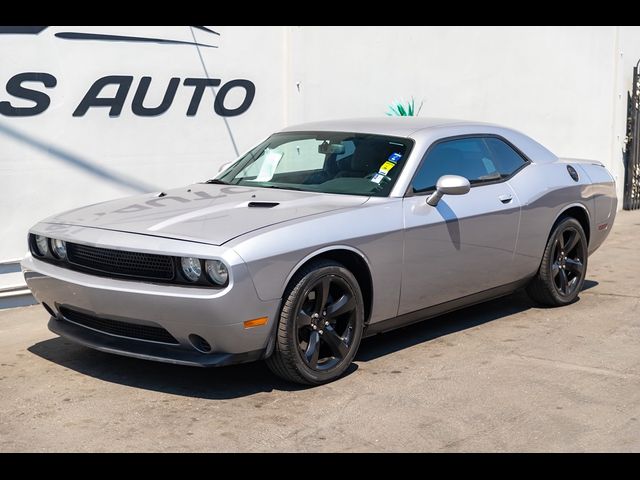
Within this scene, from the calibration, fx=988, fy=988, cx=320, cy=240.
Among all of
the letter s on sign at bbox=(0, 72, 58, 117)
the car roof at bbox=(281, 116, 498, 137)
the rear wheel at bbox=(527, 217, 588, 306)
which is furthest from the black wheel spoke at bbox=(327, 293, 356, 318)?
the letter s on sign at bbox=(0, 72, 58, 117)

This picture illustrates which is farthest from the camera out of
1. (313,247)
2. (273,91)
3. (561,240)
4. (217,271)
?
(273,91)

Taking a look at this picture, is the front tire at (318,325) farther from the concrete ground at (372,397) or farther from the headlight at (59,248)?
the headlight at (59,248)

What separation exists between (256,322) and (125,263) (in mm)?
799

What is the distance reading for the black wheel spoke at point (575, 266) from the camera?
779 cm

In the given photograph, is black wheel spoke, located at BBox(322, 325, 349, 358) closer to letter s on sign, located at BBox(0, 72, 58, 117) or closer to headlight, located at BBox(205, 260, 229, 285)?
headlight, located at BBox(205, 260, 229, 285)

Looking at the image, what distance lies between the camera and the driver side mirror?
6184 millimetres

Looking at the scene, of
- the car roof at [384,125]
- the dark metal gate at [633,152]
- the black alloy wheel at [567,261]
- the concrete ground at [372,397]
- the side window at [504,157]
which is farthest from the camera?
the dark metal gate at [633,152]

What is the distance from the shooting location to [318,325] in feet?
Result: 18.5

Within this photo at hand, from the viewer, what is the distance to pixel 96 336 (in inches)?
222

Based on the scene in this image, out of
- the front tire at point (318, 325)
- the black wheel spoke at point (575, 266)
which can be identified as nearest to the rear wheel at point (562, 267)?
the black wheel spoke at point (575, 266)

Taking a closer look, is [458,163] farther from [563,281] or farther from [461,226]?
[563,281]

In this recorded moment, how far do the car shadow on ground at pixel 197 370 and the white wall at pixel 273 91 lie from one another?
1.86 meters

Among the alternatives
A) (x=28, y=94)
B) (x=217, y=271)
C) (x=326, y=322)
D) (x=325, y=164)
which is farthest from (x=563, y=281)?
(x=28, y=94)
